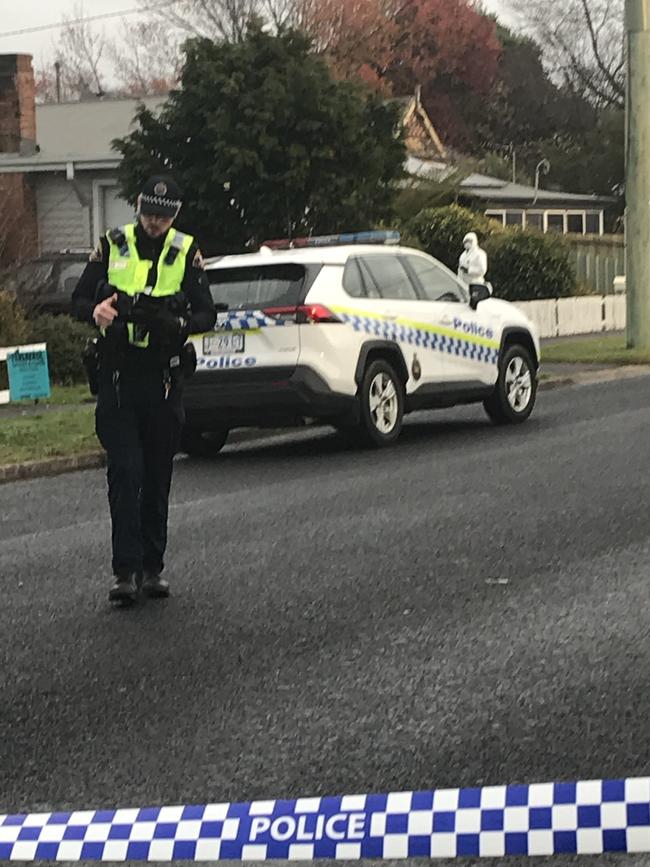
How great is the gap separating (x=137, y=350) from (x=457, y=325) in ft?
26.0

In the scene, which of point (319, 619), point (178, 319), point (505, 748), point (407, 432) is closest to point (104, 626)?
point (319, 619)

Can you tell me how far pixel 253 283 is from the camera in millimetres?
13914

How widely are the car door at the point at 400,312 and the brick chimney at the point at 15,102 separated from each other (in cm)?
2746

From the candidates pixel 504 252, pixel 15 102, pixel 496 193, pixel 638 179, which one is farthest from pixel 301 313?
pixel 496 193

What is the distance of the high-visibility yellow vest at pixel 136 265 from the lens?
775cm

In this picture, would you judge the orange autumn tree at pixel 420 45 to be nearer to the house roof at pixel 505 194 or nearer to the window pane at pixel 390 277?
the house roof at pixel 505 194

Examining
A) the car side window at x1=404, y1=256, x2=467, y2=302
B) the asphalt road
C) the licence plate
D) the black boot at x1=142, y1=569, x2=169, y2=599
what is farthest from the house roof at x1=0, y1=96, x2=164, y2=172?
the black boot at x1=142, y1=569, x2=169, y2=599

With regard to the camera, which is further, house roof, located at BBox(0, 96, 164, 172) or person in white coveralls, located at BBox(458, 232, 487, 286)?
house roof, located at BBox(0, 96, 164, 172)

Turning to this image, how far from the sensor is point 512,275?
33.7 metres

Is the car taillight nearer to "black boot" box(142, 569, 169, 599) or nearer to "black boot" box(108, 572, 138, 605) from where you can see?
"black boot" box(142, 569, 169, 599)

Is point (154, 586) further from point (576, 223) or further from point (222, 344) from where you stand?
point (576, 223)

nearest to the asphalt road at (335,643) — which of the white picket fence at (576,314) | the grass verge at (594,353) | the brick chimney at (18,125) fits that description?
the grass verge at (594,353)

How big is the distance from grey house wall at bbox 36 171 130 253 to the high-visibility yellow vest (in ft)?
101

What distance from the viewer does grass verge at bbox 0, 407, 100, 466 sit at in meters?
14.1
